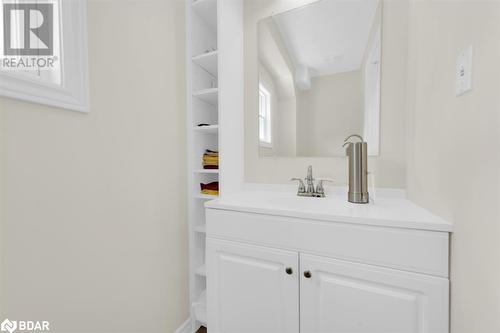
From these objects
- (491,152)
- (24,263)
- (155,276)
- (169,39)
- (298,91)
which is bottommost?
(155,276)

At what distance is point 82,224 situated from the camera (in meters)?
0.89

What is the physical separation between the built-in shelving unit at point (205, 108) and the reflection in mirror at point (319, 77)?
19 cm

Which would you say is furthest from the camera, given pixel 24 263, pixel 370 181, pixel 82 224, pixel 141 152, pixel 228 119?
pixel 228 119

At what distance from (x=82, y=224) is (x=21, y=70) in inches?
23.1

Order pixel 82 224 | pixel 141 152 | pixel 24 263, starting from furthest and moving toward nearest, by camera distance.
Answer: pixel 141 152 → pixel 82 224 → pixel 24 263

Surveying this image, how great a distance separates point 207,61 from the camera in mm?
1443

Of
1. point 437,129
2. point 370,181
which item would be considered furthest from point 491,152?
point 370,181

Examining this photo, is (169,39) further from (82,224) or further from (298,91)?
(82,224)

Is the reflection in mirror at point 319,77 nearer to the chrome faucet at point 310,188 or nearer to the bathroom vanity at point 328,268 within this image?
the chrome faucet at point 310,188

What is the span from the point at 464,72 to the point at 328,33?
95cm

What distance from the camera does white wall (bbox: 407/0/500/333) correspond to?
497 mm

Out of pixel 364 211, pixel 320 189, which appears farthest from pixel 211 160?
pixel 364 211

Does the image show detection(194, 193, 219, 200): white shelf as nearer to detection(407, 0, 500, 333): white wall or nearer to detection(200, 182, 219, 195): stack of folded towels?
detection(200, 182, 219, 195): stack of folded towels

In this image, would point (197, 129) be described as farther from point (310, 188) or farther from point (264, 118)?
point (310, 188)
